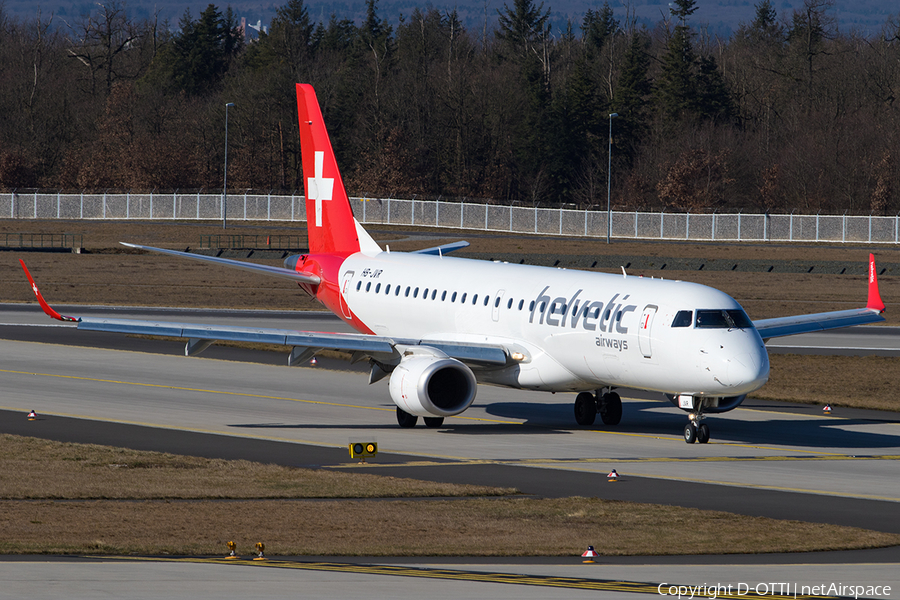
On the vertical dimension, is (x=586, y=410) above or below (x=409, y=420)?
above

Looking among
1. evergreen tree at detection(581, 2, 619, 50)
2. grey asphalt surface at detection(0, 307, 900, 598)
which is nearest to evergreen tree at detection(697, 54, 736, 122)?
evergreen tree at detection(581, 2, 619, 50)

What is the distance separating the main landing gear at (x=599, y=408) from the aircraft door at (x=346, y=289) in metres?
9.31

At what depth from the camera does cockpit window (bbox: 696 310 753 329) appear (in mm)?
28656

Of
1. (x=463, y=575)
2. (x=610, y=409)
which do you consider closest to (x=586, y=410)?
(x=610, y=409)

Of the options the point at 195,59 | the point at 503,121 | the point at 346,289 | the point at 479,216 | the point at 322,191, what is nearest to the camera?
the point at 346,289

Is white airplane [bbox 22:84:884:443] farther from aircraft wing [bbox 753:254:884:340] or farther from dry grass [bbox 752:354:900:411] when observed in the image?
dry grass [bbox 752:354:900:411]

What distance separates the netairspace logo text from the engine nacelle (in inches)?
626

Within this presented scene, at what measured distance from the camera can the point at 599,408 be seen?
→ 1353 inches

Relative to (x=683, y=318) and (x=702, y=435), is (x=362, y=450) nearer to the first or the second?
(x=683, y=318)

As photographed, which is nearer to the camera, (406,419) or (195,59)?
(406,419)

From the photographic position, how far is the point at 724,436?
106 feet

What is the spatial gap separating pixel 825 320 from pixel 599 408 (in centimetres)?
710

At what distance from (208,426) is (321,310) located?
116 ft

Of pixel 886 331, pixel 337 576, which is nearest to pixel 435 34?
pixel 886 331
